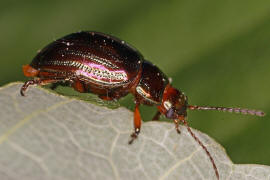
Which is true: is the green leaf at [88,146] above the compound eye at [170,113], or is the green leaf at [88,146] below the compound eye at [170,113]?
above

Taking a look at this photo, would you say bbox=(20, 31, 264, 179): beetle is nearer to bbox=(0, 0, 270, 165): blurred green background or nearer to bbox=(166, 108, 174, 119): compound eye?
bbox=(166, 108, 174, 119): compound eye

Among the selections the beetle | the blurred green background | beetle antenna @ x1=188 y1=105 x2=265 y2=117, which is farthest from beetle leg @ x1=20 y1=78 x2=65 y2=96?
beetle antenna @ x1=188 y1=105 x2=265 y2=117

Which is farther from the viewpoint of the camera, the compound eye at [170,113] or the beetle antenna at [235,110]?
the compound eye at [170,113]

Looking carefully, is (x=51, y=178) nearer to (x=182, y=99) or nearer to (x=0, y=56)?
(x=182, y=99)

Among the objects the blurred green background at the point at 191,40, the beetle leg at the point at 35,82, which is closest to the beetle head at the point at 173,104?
the blurred green background at the point at 191,40

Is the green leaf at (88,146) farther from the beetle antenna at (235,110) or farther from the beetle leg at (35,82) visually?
the beetle antenna at (235,110)

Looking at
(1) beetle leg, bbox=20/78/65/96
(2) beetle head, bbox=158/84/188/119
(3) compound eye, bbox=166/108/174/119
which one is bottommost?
(3) compound eye, bbox=166/108/174/119

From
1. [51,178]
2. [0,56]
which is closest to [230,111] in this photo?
[51,178]
